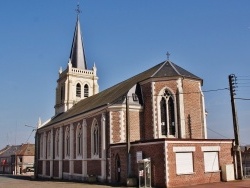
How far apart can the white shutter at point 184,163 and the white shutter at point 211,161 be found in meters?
1.63

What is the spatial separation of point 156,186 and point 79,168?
572 inches

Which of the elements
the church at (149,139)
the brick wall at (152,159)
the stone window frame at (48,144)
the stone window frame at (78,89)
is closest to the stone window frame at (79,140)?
the church at (149,139)

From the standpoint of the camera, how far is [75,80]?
49.9 m

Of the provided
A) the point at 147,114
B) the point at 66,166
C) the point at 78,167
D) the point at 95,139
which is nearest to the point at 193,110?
the point at 147,114

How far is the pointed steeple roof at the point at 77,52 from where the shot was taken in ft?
169

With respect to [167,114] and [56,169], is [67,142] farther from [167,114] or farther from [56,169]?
[167,114]

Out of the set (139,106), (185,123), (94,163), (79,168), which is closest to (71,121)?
(79,168)

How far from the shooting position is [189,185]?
72.9 ft

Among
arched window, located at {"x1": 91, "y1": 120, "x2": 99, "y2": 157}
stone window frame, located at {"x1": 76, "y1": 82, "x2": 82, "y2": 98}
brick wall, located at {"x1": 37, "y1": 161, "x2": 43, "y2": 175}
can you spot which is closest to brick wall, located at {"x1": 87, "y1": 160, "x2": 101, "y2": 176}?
arched window, located at {"x1": 91, "y1": 120, "x2": 99, "y2": 157}

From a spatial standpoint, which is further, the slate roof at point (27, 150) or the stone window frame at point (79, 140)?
the slate roof at point (27, 150)

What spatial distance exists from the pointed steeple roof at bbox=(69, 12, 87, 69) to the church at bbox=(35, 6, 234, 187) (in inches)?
550

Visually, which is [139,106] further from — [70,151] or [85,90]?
[85,90]

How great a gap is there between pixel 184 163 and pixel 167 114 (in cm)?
634

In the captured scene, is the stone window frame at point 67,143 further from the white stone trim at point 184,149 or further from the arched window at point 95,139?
the white stone trim at point 184,149
